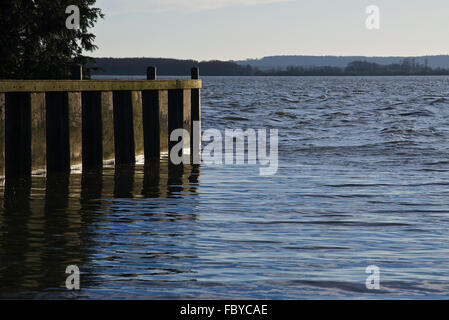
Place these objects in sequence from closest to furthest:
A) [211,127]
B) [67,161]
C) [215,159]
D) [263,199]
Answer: [263,199], [67,161], [215,159], [211,127]

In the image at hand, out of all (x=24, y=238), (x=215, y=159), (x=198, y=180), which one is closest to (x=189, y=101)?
(x=215, y=159)

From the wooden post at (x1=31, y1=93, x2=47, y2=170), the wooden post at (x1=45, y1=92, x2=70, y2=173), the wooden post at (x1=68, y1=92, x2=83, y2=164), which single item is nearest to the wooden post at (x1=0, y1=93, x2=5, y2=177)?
the wooden post at (x1=31, y1=93, x2=47, y2=170)

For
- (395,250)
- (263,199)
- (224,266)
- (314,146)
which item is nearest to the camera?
(224,266)

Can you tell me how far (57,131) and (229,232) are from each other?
20.6 ft

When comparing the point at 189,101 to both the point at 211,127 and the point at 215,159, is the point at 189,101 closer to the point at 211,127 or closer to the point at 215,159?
the point at 215,159

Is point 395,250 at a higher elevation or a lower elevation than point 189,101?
lower

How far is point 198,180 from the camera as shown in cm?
1711

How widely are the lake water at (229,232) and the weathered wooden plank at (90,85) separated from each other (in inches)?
64.7

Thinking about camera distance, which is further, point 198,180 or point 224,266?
point 198,180

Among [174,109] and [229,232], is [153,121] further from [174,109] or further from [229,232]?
[229,232]

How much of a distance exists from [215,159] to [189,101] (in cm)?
171

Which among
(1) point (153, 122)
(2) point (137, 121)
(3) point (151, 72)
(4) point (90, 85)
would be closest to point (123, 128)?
(2) point (137, 121)

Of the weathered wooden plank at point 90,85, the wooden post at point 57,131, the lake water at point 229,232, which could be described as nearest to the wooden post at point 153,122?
the weathered wooden plank at point 90,85

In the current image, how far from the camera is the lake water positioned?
8.15 meters
